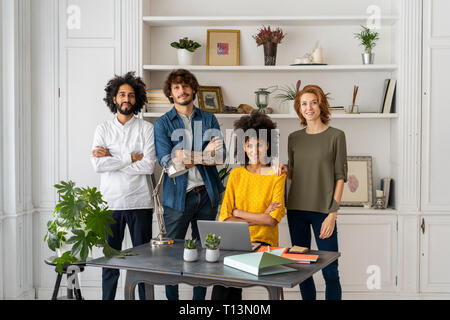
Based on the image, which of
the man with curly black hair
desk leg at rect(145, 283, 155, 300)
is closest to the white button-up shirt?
the man with curly black hair

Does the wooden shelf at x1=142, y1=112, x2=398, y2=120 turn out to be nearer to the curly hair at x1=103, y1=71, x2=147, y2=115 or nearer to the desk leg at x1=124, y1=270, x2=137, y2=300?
the curly hair at x1=103, y1=71, x2=147, y2=115

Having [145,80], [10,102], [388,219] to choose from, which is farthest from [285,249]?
[10,102]

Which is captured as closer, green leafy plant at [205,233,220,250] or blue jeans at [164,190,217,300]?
green leafy plant at [205,233,220,250]

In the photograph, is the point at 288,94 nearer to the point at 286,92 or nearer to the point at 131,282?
the point at 286,92

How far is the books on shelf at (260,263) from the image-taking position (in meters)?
2.17

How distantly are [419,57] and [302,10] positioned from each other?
1058 mm

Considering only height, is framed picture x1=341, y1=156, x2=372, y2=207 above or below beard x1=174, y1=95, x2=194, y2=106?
below

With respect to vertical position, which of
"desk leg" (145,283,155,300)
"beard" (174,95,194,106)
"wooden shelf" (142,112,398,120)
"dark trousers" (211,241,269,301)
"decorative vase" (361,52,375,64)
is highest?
"decorative vase" (361,52,375,64)

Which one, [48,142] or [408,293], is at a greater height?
[48,142]

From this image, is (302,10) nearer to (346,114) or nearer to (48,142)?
(346,114)

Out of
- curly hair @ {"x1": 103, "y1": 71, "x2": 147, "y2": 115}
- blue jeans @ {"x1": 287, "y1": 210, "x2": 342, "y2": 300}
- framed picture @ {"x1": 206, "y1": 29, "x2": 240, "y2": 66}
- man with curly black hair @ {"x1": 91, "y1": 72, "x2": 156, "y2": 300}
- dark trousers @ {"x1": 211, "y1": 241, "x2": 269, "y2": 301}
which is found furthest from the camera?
framed picture @ {"x1": 206, "y1": 29, "x2": 240, "y2": 66}

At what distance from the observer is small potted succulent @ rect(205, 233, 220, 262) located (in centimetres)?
237

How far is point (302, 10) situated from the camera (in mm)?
4293

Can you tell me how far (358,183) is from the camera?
164 inches
